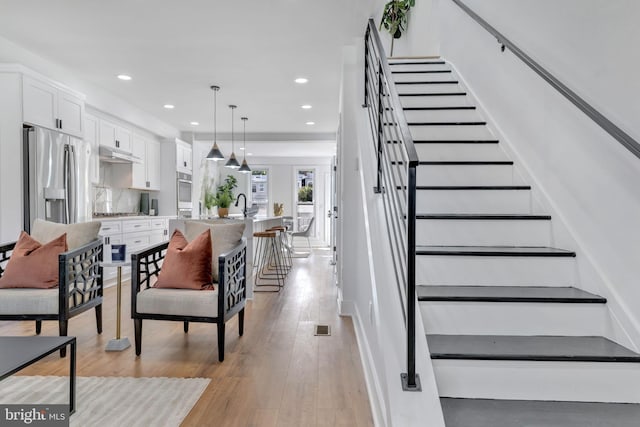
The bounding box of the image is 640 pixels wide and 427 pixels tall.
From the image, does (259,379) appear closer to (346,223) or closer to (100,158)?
(346,223)

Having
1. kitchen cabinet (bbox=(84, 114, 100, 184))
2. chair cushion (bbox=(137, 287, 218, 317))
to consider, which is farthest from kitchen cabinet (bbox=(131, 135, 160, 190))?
chair cushion (bbox=(137, 287, 218, 317))

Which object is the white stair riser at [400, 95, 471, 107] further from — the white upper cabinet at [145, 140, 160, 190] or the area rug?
the white upper cabinet at [145, 140, 160, 190]

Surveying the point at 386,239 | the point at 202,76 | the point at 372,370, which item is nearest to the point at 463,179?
the point at 386,239

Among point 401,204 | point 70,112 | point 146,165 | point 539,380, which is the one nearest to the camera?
point 539,380

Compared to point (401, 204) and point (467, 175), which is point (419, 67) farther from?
point (401, 204)

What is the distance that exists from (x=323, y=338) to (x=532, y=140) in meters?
2.07

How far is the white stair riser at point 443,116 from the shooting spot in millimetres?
3205

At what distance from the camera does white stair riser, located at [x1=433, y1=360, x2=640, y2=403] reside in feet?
4.84

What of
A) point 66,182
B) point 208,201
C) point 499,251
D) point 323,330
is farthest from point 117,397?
point 208,201

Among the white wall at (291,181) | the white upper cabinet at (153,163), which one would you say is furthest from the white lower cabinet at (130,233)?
the white wall at (291,181)

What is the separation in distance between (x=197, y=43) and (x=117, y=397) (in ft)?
11.1

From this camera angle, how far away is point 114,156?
5.77 meters

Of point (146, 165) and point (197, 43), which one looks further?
point (146, 165)

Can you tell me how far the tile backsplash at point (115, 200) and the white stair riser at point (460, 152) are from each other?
5316 millimetres
